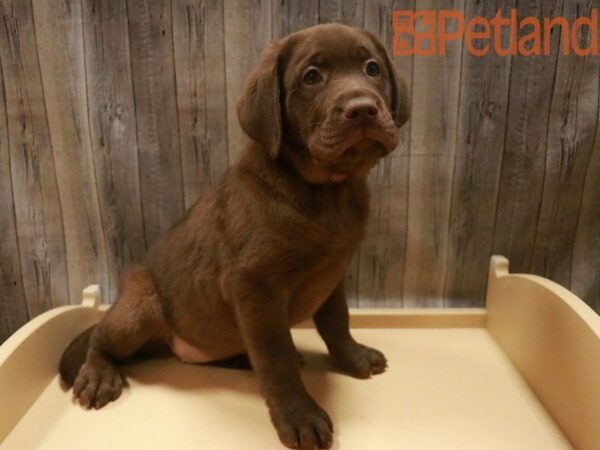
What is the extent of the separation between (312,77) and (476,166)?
75 cm

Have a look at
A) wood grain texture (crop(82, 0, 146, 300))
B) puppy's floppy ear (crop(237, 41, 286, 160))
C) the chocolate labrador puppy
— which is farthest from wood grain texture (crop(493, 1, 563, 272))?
wood grain texture (crop(82, 0, 146, 300))

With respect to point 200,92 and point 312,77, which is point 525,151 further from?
point 200,92

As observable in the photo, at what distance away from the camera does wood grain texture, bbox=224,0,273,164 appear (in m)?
1.58

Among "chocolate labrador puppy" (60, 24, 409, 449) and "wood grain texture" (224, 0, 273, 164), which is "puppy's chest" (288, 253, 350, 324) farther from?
"wood grain texture" (224, 0, 273, 164)

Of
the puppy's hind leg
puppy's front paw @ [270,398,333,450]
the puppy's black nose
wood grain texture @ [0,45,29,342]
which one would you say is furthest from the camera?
wood grain texture @ [0,45,29,342]

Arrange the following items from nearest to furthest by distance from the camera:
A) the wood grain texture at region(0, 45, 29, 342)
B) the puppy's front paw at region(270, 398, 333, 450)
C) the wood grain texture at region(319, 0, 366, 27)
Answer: the puppy's front paw at region(270, 398, 333, 450), the wood grain texture at region(319, 0, 366, 27), the wood grain texture at region(0, 45, 29, 342)

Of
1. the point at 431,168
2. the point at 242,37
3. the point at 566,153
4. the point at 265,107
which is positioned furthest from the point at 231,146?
the point at 566,153

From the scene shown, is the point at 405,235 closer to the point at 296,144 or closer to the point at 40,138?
the point at 296,144

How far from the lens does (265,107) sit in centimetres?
119

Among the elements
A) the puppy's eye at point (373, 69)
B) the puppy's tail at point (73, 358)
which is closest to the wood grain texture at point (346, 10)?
the puppy's eye at point (373, 69)

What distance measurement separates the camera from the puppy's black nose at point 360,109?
1.06m

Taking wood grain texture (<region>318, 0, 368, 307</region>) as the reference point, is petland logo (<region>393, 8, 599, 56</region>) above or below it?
below

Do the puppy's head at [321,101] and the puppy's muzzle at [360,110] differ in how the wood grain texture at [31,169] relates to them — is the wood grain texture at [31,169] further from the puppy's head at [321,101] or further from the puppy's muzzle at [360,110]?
the puppy's muzzle at [360,110]

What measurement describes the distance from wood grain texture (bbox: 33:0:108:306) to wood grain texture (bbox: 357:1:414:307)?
872 mm
